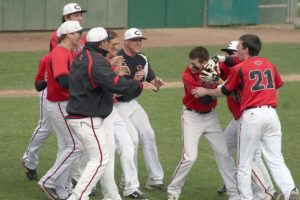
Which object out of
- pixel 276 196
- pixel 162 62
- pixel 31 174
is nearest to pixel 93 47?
pixel 31 174

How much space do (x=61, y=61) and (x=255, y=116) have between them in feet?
6.61

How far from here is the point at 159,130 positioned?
1266cm

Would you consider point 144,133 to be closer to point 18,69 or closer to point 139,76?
point 139,76

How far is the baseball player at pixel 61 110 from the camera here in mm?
8703

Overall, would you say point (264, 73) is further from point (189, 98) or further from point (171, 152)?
point (171, 152)

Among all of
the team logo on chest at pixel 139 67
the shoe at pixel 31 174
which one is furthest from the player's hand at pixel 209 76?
the shoe at pixel 31 174

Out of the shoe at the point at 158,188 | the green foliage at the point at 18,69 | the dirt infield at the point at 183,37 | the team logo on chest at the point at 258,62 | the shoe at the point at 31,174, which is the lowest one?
the shoe at the point at 158,188

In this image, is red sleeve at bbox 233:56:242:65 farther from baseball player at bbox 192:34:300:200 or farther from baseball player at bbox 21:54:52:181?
baseball player at bbox 21:54:52:181

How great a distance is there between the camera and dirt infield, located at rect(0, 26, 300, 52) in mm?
22750

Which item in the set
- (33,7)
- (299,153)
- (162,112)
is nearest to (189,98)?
(299,153)

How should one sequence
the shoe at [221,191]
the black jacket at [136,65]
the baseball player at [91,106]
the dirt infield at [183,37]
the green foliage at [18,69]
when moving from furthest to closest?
the dirt infield at [183,37]
the green foliage at [18,69]
the black jacket at [136,65]
the shoe at [221,191]
the baseball player at [91,106]

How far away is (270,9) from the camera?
28328 millimetres

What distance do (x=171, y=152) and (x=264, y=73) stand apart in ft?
10.2

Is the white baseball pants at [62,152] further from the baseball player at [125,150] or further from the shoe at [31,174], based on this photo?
the shoe at [31,174]
